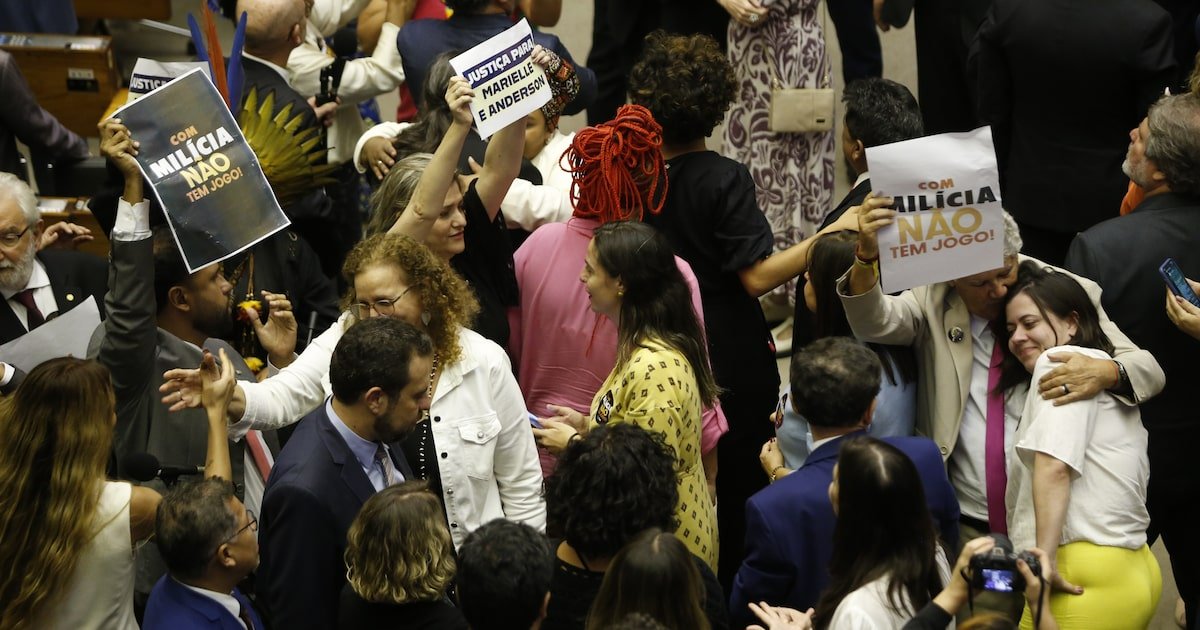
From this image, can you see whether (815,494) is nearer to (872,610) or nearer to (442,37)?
(872,610)

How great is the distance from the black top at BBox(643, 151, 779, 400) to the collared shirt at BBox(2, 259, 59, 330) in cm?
203

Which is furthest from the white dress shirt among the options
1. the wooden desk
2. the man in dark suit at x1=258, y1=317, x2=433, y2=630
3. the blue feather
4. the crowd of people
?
the man in dark suit at x1=258, y1=317, x2=433, y2=630

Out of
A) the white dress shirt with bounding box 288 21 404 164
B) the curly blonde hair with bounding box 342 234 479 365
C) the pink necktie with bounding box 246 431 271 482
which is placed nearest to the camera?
the curly blonde hair with bounding box 342 234 479 365

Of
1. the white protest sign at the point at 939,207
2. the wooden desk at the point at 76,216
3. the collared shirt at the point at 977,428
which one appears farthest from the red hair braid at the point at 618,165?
the wooden desk at the point at 76,216

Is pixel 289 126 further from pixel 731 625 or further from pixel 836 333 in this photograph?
pixel 731 625

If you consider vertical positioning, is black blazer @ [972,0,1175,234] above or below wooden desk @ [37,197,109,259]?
above

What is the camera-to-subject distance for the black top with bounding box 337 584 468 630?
3.33 m

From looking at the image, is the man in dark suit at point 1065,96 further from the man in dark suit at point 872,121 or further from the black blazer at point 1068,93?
the man in dark suit at point 872,121

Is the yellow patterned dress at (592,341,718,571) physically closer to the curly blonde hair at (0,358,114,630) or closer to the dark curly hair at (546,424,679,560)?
the dark curly hair at (546,424,679,560)

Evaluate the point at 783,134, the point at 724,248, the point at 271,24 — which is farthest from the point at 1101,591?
the point at 271,24

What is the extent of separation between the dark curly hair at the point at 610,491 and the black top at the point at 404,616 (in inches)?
13.4

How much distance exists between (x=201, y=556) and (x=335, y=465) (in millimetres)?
402

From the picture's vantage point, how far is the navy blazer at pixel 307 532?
3.56 meters

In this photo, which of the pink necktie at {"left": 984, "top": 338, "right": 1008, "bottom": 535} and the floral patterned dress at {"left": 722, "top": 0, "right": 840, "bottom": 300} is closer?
the pink necktie at {"left": 984, "top": 338, "right": 1008, "bottom": 535}
